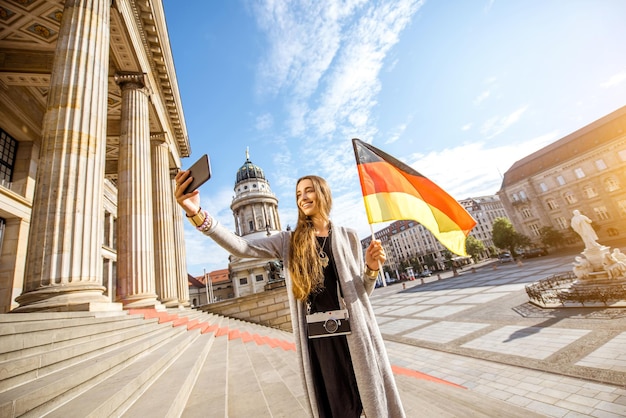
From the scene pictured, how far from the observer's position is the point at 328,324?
1.59m

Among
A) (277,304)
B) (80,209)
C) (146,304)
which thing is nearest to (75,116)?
(80,209)

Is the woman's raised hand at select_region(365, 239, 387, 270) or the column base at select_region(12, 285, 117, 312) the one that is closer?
the woman's raised hand at select_region(365, 239, 387, 270)

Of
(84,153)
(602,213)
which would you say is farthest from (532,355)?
(602,213)

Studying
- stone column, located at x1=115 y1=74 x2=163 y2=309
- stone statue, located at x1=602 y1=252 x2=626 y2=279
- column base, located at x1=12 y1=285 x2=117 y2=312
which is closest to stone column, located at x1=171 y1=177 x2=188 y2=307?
stone column, located at x1=115 y1=74 x2=163 y2=309

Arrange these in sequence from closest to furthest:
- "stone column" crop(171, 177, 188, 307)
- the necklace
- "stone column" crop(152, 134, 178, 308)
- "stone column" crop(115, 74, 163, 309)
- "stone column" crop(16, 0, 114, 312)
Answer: the necklace → "stone column" crop(16, 0, 114, 312) → "stone column" crop(115, 74, 163, 309) → "stone column" crop(152, 134, 178, 308) → "stone column" crop(171, 177, 188, 307)

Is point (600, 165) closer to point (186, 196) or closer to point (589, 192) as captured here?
point (589, 192)

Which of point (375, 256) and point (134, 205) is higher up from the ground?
point (134, 205)

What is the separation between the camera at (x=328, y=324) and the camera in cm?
158

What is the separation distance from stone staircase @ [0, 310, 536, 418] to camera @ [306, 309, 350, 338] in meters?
1.68

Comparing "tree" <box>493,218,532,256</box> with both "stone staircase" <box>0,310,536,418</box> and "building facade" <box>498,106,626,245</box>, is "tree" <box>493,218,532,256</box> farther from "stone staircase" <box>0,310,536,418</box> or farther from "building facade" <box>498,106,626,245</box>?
"stone staircase" <box>0,310,536,418</box>

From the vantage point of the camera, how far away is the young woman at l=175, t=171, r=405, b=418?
5.01 ft

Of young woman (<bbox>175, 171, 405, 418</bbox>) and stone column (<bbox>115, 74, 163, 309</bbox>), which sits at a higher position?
stone column (<bbox>115, 74, 163, 309</bbox>)

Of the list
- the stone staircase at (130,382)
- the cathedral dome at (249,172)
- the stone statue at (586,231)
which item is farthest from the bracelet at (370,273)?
the cathedral dome at (249,172)

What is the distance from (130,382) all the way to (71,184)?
4341 millimetres
